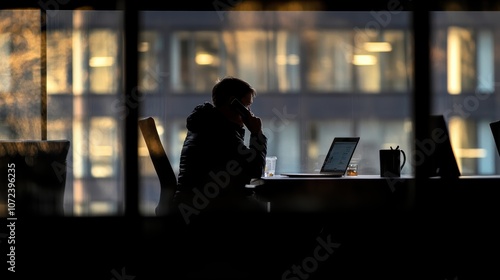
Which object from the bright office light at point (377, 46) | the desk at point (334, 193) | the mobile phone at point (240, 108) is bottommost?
the desk at point (334, 193)

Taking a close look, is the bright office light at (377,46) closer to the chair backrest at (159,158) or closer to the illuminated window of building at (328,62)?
the illuminated window of building at (328,62)

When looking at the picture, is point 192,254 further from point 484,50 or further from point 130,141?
point 484,50

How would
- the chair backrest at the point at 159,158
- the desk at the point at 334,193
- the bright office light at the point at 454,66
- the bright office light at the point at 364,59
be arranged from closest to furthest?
the desk at the point at 334,193 → the chair backrest at the point at 159,158 → the bright office light at the point at 454,66 → the bright office light at the point at 364,59

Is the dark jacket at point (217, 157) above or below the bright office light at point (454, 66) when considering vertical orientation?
below

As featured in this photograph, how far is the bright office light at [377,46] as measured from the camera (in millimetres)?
7859

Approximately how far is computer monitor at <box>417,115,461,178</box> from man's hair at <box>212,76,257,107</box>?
4.32 ft

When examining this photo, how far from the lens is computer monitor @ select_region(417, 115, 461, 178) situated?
177 inches

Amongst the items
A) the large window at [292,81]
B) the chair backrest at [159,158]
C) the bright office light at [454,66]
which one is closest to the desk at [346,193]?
the chair backrest at [159,158]

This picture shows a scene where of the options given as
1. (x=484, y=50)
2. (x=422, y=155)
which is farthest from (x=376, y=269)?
(x=484, y=50)

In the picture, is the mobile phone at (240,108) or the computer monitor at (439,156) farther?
the mobile phone at (240,108)

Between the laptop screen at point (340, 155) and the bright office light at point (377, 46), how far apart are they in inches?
106

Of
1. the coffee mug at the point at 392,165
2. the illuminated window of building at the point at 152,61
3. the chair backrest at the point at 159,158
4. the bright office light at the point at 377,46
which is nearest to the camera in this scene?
the coffee mug at the point at 392,165

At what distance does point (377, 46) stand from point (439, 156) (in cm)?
348

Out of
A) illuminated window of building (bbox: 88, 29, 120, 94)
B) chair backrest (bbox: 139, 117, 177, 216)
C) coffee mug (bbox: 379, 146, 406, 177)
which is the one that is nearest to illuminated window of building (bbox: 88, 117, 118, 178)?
illuminated window of building (bbox: 88, 29, 120, 94)
